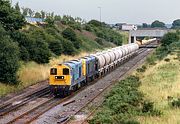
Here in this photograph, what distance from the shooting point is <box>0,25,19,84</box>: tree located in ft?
130

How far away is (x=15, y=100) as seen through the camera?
34562 millimetres

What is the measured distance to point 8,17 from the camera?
5128cm

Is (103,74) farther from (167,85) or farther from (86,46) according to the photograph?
(86,46)

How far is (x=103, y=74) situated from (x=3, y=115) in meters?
26.0

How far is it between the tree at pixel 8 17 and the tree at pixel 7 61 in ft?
35.5

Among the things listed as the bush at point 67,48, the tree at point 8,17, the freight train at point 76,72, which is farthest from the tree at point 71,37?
the tree at point 8,17

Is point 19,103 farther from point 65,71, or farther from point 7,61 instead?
point 7,61

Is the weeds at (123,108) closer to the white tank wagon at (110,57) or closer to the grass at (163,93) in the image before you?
the grass at (163,93)

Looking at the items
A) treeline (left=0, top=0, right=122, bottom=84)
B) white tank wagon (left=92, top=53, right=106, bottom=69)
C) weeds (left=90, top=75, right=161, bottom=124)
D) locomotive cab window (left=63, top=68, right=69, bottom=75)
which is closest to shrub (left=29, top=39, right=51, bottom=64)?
treeline (left=0, top=0, right=122, bottom=84)

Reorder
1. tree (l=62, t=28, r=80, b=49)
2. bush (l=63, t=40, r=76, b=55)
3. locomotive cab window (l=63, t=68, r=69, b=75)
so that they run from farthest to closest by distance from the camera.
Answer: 1. tree (l=62, t=28, r=80, b=49)
2. bush (l=63, t=40, r=76, b=55)
3. locomotive cab window (l=63, t=68, r=69, b=75)

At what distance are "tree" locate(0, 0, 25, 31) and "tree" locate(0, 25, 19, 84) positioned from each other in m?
10.8

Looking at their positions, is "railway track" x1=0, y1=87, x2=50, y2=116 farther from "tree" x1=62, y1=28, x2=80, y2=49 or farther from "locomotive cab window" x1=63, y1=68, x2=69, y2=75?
"tree" x1=62, y1=28, x2=80, y2=49

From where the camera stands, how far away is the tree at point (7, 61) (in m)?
39.7

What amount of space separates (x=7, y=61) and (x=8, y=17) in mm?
12940
